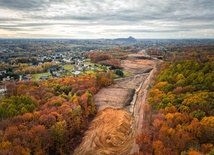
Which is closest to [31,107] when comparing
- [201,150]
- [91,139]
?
[91,139]

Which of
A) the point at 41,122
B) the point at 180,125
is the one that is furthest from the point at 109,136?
the point at 180,125

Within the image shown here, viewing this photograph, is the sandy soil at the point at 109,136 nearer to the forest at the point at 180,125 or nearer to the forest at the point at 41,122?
the forest at the point at 41,122

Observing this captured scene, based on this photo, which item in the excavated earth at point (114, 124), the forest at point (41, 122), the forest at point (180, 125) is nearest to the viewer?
the forest at point (180, 125)

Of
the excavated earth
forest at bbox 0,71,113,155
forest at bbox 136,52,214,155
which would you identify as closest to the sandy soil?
the excavated earth

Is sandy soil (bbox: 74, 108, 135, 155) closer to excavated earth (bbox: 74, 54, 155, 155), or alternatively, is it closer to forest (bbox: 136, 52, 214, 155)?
excavated earth (bbox: 74, 54, 155, 155)

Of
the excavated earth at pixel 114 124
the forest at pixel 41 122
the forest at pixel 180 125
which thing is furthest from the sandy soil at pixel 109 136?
the forest at pixel 180 125

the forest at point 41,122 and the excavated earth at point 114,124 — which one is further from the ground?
the forest at point 41,122
